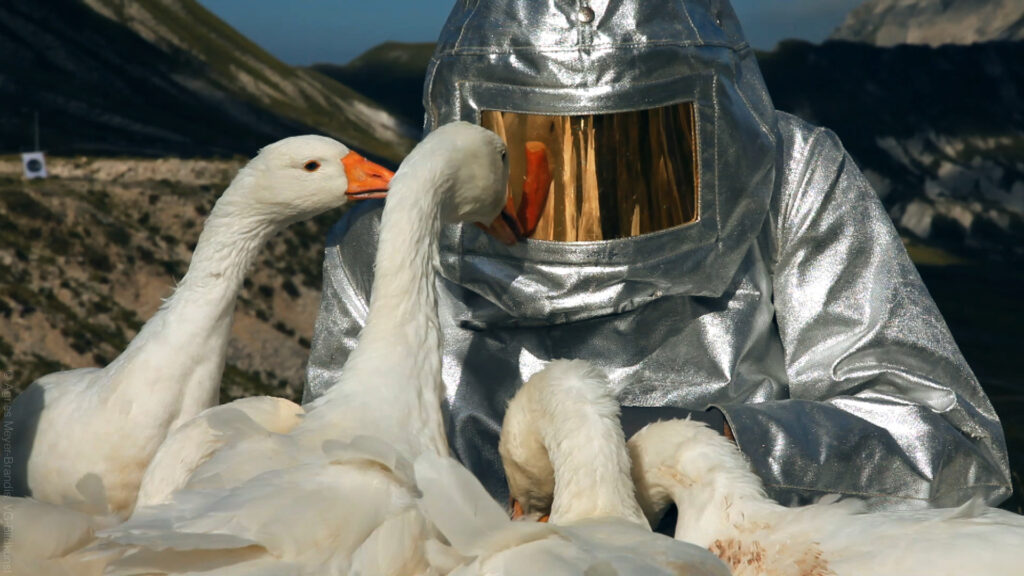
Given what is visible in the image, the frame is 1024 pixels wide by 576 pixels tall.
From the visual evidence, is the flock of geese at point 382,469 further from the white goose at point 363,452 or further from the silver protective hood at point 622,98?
the silver protective hood at point 622,98

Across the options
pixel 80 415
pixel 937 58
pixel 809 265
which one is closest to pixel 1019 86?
pixel 937 58

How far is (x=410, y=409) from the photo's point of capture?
2.10m

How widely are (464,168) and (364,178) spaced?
34 cm

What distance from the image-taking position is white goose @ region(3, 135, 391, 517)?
2.33m

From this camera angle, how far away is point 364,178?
8.45 ft

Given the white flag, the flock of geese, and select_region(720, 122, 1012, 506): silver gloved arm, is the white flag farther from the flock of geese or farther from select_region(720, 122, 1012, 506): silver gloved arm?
select_region(720, 122, 1012, 506): silver gloved arm

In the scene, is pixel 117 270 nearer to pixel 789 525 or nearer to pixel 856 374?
pixel 856 374

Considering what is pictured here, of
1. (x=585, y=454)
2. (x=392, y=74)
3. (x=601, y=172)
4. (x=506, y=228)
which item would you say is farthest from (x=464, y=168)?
(x=392, y=74)

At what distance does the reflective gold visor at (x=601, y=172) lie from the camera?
2.43 metres

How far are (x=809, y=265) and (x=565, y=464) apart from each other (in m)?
0.81

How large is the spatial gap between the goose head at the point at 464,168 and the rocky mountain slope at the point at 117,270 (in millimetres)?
5548

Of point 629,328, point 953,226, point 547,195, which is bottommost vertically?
point 953,226

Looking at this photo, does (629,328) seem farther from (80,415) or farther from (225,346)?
(80,415)

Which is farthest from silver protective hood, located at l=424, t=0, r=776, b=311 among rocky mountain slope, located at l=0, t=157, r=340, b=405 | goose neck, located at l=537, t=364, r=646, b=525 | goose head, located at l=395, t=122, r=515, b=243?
rocky mountain slope, located at l=0, t=157, r=340, b=405
